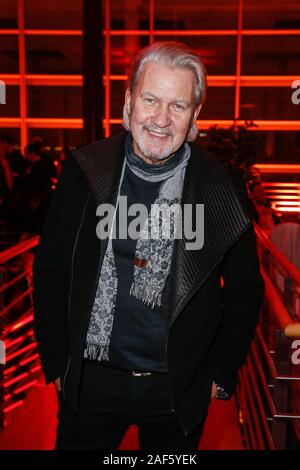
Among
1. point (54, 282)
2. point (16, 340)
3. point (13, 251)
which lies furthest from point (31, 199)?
point (54, 282)

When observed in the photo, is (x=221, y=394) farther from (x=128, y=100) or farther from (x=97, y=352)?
(x=128, y=100)

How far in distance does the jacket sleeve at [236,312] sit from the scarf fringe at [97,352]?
325mm

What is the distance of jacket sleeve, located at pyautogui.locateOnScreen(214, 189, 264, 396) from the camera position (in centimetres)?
154

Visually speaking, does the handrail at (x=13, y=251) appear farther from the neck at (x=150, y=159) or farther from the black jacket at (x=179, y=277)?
the neck at (x=150, y=159)

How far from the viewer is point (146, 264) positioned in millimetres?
1406

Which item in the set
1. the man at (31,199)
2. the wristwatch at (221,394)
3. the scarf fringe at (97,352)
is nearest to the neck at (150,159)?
the scarf fringe at (97,352)

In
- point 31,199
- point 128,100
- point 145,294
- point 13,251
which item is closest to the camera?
point 145,294

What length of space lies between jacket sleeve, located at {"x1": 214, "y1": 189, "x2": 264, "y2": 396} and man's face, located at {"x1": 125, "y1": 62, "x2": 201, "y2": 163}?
1.05 feet

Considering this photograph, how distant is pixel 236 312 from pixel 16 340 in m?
2.07

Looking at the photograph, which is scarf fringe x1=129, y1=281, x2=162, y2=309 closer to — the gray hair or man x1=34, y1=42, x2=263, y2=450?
man x1=34, y1=42, x2=263, y2=450

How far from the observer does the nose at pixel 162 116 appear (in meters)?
1.40

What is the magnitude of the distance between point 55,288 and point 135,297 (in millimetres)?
242

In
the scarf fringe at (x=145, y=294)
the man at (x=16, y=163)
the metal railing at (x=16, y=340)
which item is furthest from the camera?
the man at (x=16, y=163)
